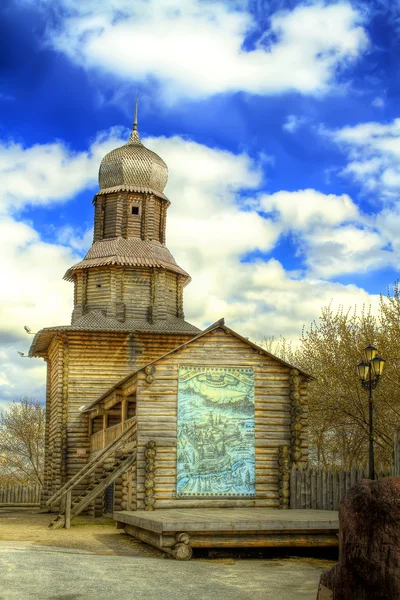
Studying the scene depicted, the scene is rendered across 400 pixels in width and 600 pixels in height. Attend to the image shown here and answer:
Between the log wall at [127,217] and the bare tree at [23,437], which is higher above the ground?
the log wall at [127,217]

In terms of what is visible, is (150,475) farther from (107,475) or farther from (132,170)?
(132,170)

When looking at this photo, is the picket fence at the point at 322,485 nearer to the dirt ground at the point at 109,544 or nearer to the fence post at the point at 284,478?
the fence post at the point at 284,478

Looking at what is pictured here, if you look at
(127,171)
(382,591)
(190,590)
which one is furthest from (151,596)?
(127,171)

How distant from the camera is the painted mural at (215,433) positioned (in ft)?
70.5

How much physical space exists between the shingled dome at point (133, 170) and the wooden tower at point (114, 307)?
0.05 metres

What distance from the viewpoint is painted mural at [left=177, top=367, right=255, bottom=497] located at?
21.5 metres

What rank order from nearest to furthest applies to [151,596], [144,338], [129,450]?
1. [151,596]
2. [129,450]
3. [144,338]

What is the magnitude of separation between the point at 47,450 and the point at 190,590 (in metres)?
25.6

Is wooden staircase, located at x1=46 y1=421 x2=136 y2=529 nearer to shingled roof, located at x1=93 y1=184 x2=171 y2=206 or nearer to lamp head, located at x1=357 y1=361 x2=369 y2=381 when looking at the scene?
lamp head, located at x1=357 y1=361 x2=369 y2=381

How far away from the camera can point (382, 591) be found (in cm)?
740

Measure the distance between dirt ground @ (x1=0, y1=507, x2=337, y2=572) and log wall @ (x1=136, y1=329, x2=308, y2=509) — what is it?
79.5 inches

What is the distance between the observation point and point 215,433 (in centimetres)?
2184

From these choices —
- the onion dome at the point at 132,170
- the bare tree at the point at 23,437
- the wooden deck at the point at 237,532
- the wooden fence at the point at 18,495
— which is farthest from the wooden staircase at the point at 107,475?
the bare tree at the point at 23,437

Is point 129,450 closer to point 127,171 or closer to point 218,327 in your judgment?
point 218,327
